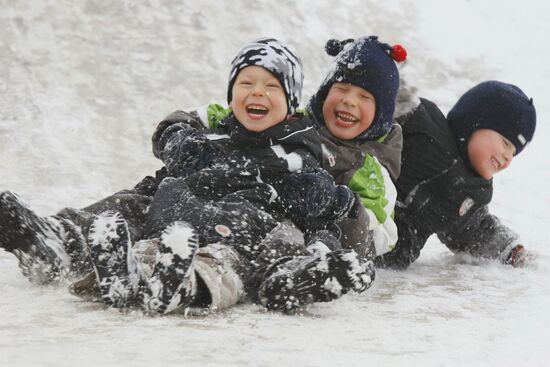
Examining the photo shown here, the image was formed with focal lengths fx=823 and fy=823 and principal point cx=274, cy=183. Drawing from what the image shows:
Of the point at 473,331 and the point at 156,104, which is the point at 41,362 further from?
the point at 156,104

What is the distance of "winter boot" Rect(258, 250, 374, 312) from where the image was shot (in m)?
2.21

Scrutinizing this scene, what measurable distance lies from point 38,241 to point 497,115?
203 cm

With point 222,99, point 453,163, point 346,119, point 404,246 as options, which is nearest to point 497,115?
point 453,163

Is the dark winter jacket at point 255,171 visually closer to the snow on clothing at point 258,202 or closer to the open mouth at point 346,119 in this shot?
the snow on clothing at point 258,202

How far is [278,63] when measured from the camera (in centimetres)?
275

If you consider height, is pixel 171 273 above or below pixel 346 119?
below

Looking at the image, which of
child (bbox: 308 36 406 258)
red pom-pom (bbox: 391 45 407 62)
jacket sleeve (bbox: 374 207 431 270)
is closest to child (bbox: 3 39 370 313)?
child (bbox: 308 36 406 258)

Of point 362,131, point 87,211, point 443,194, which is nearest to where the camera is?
point 87,211

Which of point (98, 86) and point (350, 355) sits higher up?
point (98, 86)

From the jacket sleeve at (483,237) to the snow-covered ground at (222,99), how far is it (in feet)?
0.25

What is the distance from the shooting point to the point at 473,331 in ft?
7.36

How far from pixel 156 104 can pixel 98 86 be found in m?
0.38

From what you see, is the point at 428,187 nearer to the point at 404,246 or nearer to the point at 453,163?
the point at 453,163

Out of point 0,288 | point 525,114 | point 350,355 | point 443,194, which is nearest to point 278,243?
point 350,355
